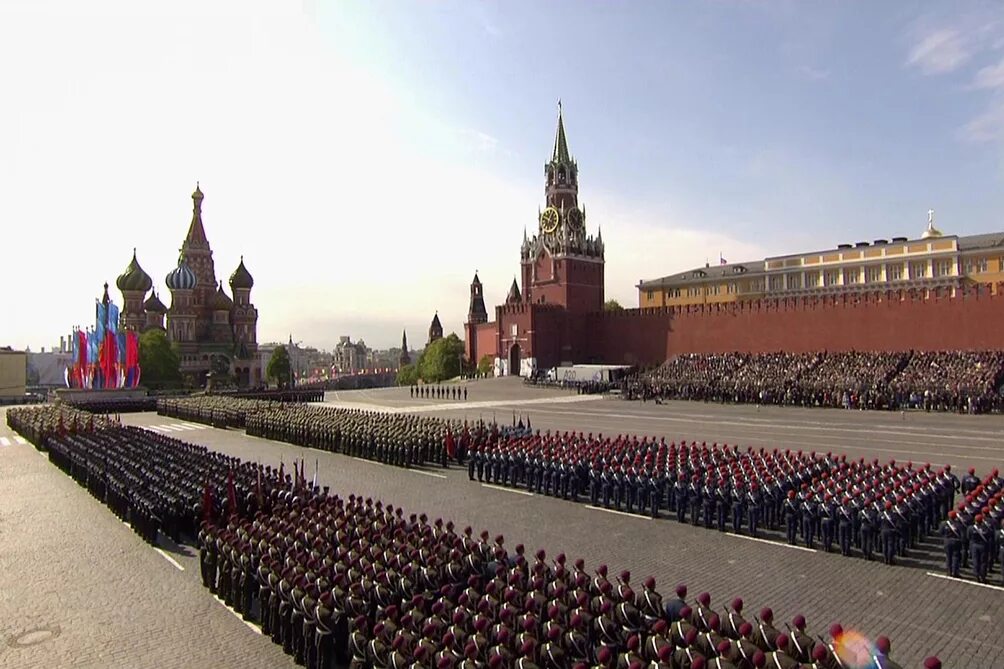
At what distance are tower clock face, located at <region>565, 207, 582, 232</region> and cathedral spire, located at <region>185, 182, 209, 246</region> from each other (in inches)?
1401

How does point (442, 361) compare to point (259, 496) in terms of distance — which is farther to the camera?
point (442, 361)

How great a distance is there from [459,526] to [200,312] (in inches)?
2474

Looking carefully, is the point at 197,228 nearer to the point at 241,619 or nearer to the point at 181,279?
the point at 181,279

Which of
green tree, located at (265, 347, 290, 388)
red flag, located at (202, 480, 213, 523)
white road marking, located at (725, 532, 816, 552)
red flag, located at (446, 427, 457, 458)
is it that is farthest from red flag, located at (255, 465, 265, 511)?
green tree, located at (265, 347, 290, 388)

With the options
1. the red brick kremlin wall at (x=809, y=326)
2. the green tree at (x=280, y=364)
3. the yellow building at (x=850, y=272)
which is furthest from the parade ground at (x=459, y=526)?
the green tree at (x=280, y=364)

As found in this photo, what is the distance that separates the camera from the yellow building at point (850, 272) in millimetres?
45781

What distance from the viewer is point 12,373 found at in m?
63.0

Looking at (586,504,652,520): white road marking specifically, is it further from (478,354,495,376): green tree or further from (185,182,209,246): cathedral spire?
(185,182,209,246): cathedral spire

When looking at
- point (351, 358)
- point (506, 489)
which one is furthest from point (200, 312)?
point (351, 358)

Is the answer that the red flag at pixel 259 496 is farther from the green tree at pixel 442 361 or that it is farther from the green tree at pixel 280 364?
the green tree at pixel 280 364

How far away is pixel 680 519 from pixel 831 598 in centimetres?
360

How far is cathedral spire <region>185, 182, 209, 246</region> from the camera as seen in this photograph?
2672 inches

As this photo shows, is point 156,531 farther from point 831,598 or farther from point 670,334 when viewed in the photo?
point 670,334

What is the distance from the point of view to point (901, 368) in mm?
32219
